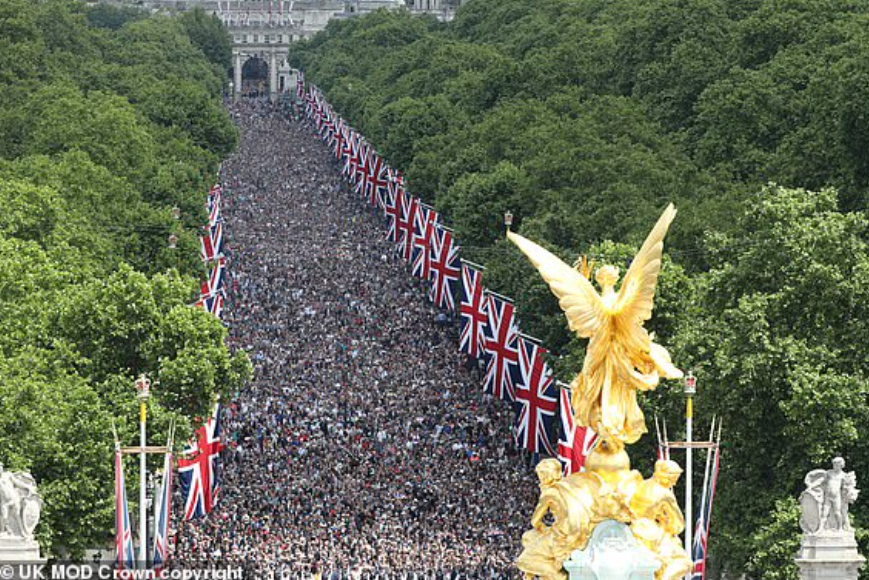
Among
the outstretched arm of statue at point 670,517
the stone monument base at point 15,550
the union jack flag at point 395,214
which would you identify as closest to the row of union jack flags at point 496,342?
the union jack flag at point 395,214

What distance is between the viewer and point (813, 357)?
64812mm

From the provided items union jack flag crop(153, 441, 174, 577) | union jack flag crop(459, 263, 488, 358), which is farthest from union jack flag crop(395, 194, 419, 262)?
union jack flag crop(153, 441, 174, 577)

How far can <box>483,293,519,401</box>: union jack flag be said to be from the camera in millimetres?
92213

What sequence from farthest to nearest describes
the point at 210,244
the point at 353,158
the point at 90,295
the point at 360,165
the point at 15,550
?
the point at 353,158 → the point at 360,165 → the point at 210,244 → the point at 90,295 → the point at 15,550

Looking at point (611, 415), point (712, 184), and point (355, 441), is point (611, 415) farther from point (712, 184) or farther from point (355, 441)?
→ point (712, 184)

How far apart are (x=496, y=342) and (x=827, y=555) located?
40.6 m

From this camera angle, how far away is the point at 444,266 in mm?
117875

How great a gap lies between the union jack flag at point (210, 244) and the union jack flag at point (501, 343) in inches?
880

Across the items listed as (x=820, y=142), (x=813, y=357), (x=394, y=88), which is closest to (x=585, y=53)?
(x=394, y=88)

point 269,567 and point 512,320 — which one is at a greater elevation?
point 512,320

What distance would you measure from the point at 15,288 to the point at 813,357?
29026mm

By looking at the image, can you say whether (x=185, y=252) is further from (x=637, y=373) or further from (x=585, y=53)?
(x=637, y=373)

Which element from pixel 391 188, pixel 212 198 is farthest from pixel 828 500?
pixel 391 188

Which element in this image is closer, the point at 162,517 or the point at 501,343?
the point at 162,517
